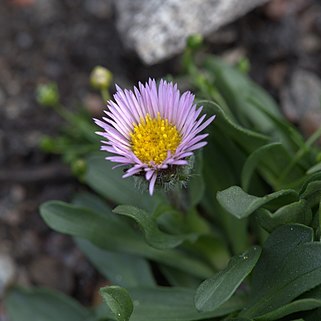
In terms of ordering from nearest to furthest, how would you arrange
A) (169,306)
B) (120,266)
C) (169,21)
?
(169,306)
(120,266)
(169,21)

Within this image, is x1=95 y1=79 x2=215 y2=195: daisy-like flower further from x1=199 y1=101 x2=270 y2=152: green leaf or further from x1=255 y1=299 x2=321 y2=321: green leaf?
x1=255 y1=299 x2=321 y2=321: green leaf

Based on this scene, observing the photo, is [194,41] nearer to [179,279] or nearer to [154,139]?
[154,139]

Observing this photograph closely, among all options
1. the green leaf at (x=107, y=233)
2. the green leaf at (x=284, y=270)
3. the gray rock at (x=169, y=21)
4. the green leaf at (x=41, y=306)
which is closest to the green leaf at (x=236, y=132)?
the green leaf at (x=284, y=270)

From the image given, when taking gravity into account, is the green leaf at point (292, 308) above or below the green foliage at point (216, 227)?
below

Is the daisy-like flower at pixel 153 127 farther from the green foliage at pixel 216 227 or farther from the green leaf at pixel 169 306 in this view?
the green leaf at pixel 169 306

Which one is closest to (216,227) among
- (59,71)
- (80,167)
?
(80,167)

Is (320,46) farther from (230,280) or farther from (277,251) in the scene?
(230,280)
